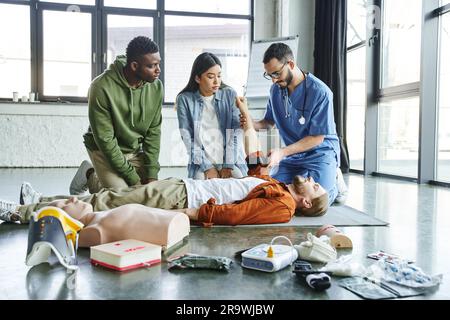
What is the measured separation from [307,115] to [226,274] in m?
1.48

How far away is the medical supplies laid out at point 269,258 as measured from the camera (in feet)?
4.41

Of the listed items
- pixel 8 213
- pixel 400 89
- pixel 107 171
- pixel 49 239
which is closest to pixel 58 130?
pixel 107 171

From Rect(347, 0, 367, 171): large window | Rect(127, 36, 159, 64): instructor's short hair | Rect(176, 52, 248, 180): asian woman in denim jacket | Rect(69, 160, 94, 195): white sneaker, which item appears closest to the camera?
Rect(127, 36, 159, 64): instructor's short hair

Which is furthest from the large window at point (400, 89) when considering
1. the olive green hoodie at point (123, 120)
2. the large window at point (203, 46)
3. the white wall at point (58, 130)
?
the olive green hoodie at point (123, 120)

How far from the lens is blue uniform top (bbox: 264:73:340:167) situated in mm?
2557

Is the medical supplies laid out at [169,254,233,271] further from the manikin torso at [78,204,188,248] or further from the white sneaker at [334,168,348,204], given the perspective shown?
the white sneaker at [334,168,348,204]

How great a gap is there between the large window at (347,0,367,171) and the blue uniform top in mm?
2712

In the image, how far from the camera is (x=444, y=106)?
4008mm

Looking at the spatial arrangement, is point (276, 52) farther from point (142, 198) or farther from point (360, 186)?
point (360, 186)

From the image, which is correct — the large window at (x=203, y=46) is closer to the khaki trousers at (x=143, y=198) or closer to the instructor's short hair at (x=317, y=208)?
the instructor's short hair at (x=317, y=208)

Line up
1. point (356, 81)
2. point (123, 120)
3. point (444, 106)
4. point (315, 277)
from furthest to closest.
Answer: point (356, 81), point (444, 106), point (123, 120), point (315, 277)

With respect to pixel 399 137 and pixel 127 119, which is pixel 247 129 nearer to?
pixel 127 119

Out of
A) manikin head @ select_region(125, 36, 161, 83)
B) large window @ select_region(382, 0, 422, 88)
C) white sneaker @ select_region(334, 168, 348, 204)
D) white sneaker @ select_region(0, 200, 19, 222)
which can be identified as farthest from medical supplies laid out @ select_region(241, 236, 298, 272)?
large window @ select_region(382, 0, 422, 88)

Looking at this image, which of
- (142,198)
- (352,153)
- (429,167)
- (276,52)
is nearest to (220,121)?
(276,52)
